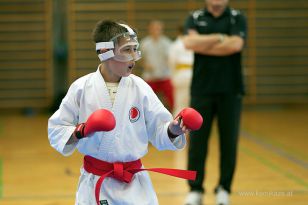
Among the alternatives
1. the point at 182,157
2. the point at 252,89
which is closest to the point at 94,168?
the point at 182,157

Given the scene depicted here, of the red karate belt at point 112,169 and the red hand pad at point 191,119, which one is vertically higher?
the red hand pad at point 191,119

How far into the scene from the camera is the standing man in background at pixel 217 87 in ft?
16.6

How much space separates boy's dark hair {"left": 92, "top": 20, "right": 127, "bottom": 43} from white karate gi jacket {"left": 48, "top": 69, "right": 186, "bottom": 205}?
219 mm

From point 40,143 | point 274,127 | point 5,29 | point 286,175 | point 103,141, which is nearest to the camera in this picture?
point 103,141

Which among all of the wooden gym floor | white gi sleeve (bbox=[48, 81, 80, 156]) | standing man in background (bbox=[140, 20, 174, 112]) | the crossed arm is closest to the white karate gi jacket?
white gi sleeve (bbox=[48, 81, 80, 156])

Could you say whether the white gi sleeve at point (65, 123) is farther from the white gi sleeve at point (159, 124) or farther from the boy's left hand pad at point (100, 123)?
the white gi sleeve at point (159, 124)

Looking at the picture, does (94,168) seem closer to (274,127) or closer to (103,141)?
(103,141)

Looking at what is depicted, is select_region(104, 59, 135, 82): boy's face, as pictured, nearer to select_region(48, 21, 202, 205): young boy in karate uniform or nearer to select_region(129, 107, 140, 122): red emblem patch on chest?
select_region(48, 21, 202, 205): young boy in karate uniform

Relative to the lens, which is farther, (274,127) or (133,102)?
(274,127)

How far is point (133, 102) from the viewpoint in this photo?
3.33m

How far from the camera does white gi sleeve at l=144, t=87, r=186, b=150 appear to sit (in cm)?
329

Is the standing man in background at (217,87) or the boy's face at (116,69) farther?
the standing man in background at (217,87)

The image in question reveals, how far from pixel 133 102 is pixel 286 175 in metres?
3.66

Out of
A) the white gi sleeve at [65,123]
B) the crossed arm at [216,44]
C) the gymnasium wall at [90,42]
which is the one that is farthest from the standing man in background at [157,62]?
the white gi sleeve at [65,123]
